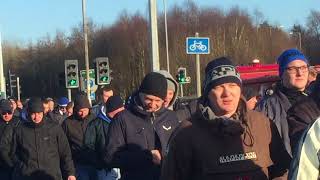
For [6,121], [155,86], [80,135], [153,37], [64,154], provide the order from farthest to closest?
[153,37] < [6,121] < [80,135] < [64,154] < [155,86]

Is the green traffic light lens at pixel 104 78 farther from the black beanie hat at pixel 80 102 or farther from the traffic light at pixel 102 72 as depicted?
the black beanie hat at pixel 80 102

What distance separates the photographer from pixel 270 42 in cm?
6500

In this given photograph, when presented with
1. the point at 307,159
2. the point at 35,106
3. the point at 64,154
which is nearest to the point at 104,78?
the point at 64,154

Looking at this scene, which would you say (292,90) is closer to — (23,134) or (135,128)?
(135,128)

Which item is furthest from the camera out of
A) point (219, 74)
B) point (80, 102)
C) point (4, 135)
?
point (80, 102)

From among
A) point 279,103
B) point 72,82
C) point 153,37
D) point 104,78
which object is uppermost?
point 153,37

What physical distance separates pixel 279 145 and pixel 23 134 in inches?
211

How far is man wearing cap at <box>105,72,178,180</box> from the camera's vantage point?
5484mm

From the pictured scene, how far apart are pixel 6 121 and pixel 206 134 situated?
7.27m

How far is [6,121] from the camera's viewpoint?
34.7ft

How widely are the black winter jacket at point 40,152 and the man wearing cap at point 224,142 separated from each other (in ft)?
16.5

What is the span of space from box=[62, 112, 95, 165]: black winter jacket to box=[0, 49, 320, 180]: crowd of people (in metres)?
0.91

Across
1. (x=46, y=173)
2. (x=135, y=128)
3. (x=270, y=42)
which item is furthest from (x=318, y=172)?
(x=270, y=42)

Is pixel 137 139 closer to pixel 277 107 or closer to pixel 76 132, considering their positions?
pixel 277 107
